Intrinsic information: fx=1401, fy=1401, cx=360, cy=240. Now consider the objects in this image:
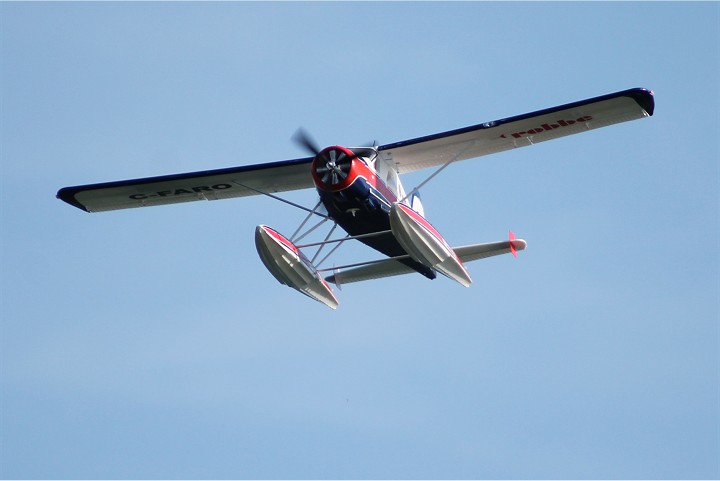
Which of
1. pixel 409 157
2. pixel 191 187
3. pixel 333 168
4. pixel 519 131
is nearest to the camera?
pixel 333 168

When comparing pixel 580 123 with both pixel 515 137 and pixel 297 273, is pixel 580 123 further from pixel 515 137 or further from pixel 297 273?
pixel 297 273

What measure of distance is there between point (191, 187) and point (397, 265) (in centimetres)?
443

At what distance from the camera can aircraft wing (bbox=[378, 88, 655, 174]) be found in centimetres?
2455

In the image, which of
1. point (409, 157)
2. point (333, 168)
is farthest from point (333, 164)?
point (409, 157)

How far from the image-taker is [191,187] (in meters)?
27.3

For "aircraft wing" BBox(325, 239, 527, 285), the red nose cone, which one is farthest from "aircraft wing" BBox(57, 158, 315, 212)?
the red nose cone

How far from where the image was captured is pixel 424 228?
24.2 meters

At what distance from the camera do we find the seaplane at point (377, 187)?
78.4 ft

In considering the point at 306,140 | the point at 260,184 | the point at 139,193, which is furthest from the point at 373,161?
the point at 139,193

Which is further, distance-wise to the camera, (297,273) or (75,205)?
(75,205)

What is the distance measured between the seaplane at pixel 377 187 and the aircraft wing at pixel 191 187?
0.02m

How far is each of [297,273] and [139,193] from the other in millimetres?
4340

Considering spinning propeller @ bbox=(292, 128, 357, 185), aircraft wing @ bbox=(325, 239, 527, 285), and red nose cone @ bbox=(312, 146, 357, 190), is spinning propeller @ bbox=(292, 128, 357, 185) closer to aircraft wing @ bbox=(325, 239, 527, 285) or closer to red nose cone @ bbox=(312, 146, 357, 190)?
red nose cone @ bbox=(312, 146, 357, 190)

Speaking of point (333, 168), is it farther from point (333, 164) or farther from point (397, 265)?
point (397, 265)
